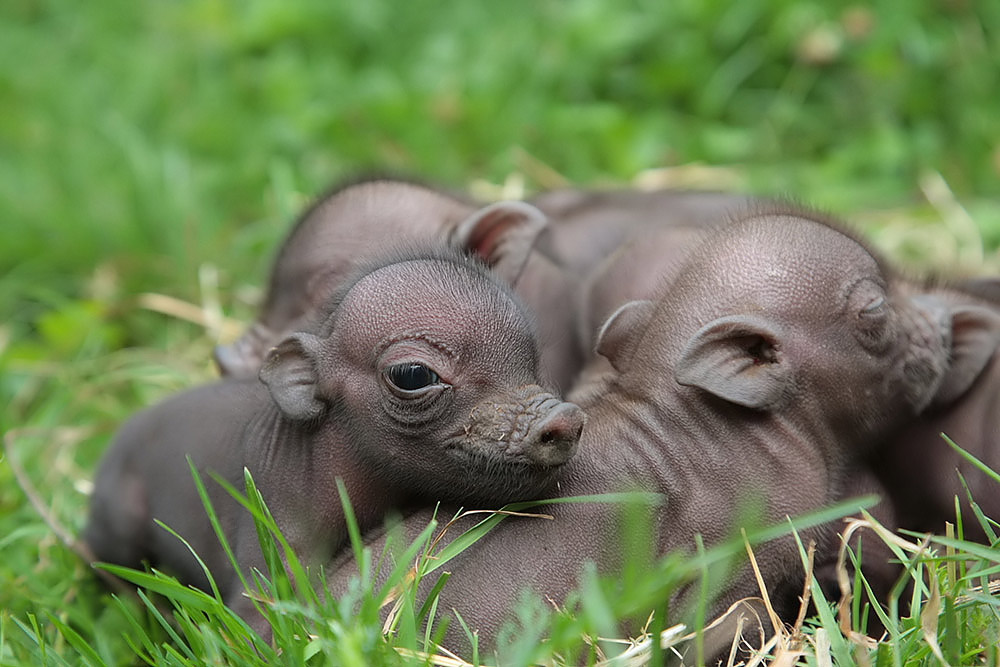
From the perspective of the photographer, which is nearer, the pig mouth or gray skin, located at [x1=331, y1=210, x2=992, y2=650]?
the pig mouth

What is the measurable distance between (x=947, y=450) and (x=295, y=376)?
198 cm

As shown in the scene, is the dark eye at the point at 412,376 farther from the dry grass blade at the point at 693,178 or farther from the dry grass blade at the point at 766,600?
the dry grass blade at the point at 693,178

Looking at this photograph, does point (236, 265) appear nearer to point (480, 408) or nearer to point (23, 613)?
point (23, 613)

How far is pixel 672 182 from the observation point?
6.36m

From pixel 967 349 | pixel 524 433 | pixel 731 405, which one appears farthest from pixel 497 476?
pixel 967 349

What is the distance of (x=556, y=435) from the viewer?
9.99 ft

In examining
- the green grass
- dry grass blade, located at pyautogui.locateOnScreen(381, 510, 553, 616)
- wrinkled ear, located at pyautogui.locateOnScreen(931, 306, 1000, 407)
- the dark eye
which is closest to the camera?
dry grass blade, located at pyautogui.locateOnScreen(381, 510, 553, 616)

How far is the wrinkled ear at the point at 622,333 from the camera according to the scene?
3559 mm

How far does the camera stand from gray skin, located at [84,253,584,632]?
10.2ft

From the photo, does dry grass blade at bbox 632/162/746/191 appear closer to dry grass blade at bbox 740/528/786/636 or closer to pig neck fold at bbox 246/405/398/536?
pig neck fold at bbox 246/405/398/536

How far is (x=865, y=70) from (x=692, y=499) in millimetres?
4504

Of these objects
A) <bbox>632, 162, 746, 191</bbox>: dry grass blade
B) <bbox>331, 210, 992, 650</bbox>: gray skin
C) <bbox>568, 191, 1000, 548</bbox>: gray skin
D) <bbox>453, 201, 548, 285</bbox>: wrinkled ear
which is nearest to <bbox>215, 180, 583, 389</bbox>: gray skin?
<bbox>453, 201, 548, 285</bbox>: wrinkled ear

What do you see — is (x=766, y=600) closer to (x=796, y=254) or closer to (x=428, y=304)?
(x=796, y=254)

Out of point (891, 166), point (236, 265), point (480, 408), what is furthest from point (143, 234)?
point (891, 166)
